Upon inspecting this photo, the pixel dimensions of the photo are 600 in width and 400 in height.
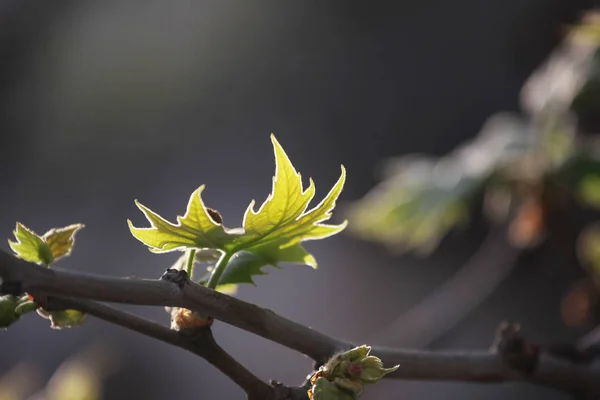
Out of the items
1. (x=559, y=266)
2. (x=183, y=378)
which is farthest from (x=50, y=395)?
(x=559, y=266)

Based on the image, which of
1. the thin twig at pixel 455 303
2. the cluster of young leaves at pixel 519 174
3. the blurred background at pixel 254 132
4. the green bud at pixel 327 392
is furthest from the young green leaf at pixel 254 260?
the blurred background at pixel 254 132

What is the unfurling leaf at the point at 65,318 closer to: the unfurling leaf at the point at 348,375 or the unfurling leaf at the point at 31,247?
the unfurling leaf at the point at 31,247

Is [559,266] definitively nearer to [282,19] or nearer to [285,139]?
[285,139]

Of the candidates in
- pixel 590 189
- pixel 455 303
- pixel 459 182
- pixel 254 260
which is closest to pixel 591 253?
pixel 590 189

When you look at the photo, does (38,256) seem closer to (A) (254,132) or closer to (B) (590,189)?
(B) (590,189)

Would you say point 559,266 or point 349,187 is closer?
point 559,266
